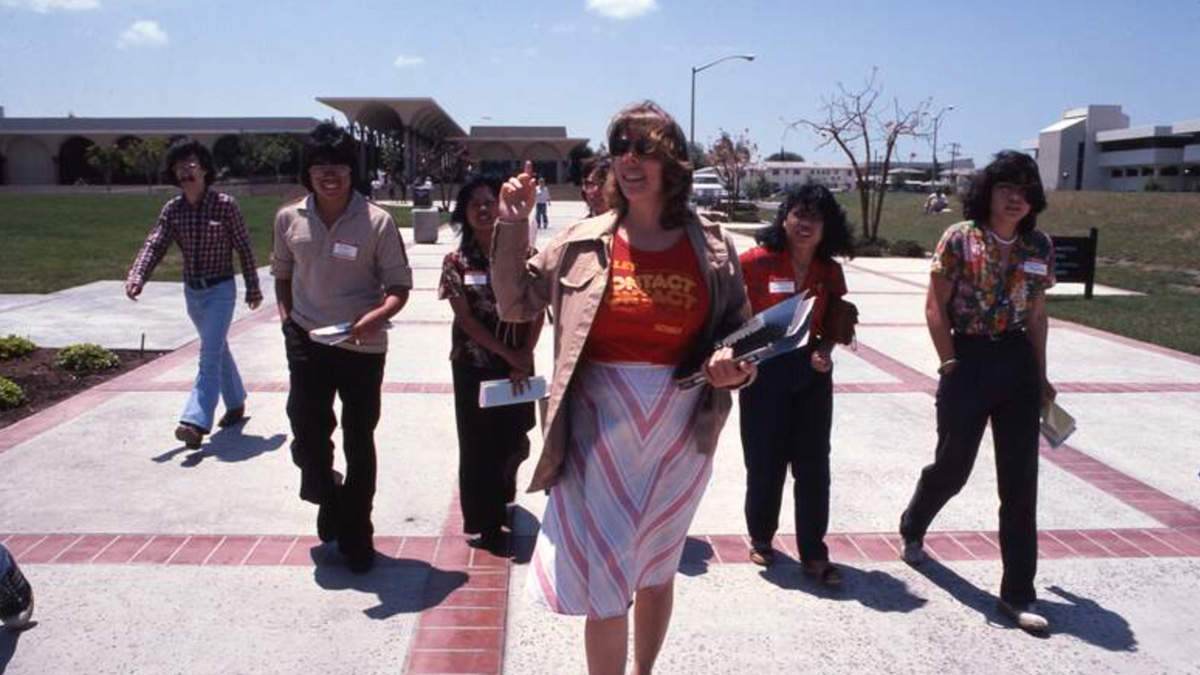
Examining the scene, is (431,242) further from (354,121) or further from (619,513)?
(354,121)

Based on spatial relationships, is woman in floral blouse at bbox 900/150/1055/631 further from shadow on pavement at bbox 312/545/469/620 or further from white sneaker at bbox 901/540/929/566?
shadow on pavement at bbox 312/545/469/620

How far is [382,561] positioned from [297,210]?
4.99 feet

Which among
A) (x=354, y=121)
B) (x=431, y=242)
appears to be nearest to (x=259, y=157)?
(x=354, y=121)

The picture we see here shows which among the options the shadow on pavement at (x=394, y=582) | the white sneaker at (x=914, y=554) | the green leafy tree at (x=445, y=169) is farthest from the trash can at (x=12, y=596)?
the green leafy tree at (x=445, y=169)

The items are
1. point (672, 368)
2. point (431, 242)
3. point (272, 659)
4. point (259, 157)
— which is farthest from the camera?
point (259, 157)

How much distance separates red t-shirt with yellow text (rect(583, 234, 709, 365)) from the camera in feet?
8.71

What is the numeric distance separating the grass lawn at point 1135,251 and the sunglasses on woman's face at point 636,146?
9.13 metres

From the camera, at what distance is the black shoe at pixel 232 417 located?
20.4 feet

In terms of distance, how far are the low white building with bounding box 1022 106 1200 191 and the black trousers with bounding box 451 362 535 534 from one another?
88553 millimetres

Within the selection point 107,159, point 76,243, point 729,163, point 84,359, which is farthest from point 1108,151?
point 84,359

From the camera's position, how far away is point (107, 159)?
68188 mm

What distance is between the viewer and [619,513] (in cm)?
273

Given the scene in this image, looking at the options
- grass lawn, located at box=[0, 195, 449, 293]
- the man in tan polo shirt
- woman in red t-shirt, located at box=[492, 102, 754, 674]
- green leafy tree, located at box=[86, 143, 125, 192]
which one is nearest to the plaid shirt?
the man in tan polo shirt

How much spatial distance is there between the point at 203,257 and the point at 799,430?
12.2 ft
